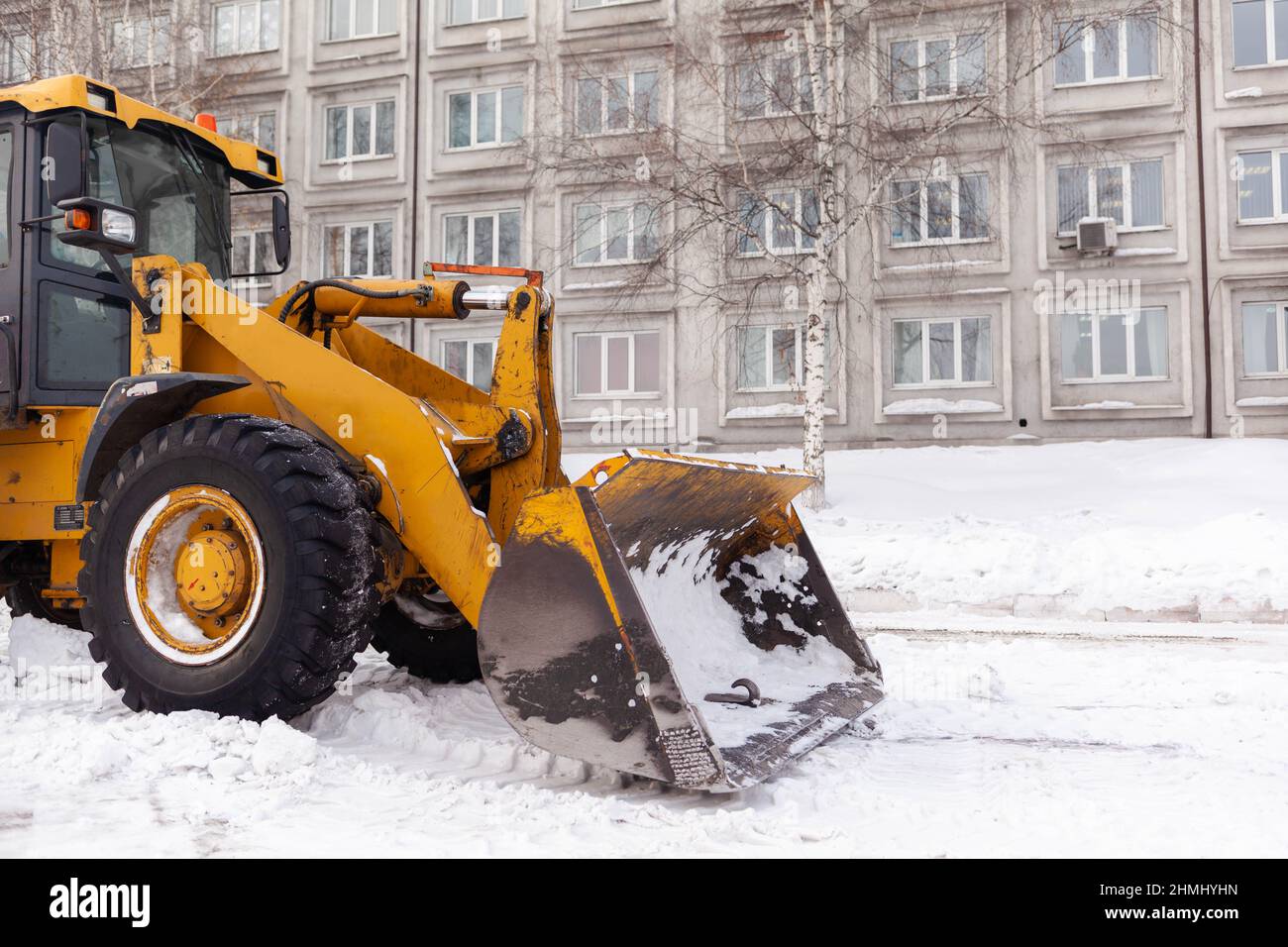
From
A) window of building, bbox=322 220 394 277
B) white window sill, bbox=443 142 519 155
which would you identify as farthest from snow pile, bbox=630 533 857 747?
window of building, bbox=322 220 394 277

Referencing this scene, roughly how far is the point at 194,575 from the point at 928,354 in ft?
58.5

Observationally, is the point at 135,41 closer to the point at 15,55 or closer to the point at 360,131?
the point at 15,55

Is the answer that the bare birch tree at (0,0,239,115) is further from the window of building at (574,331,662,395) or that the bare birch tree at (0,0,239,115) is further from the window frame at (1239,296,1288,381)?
the window frame at (1239,296,1288,381)

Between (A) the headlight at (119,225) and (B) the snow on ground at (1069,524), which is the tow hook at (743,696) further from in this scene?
(B) the snow on ground at (1069,524)

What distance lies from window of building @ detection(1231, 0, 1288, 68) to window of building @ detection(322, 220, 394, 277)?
685 inches

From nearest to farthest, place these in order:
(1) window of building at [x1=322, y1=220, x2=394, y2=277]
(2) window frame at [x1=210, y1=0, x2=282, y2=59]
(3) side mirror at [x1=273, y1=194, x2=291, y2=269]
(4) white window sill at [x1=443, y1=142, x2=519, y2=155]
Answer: (3) side mirror at [x1=273, y1=194, x2=291, y2=269], (4) white window sill at [x1=443, y1=142, x2=519, y2=155], (1) window of building at [x1=322, y1=220, x2=394, y2=277], (2) window frame at [x1=210, y1=0, x2=282, y2=59]

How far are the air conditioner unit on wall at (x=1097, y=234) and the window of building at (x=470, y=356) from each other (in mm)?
12011

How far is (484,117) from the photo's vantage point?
896 inches

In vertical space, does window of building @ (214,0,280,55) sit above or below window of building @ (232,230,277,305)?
above

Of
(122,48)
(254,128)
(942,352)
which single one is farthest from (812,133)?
(254,128)

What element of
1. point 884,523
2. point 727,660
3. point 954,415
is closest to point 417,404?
point 727,660

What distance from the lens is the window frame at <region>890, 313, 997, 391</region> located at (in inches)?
779

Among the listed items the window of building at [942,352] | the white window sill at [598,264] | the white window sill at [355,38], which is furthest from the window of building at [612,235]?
the white window sill at [355,38]

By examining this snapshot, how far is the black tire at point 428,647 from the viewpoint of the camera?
16.7 feet
